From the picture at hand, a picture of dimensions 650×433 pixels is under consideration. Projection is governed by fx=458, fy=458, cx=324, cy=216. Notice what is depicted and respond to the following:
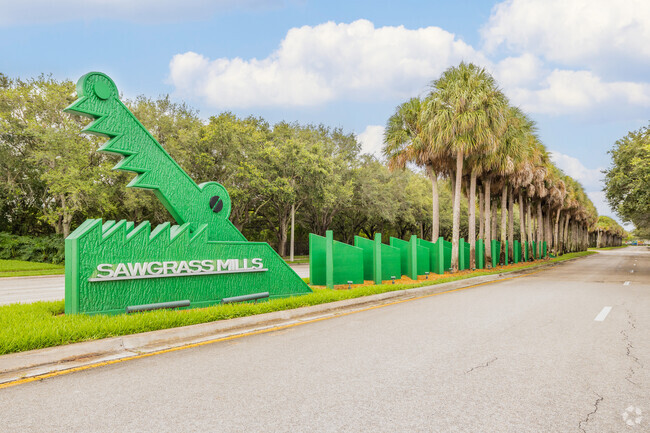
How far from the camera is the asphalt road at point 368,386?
12.4 feet

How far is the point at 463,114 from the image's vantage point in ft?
67.0

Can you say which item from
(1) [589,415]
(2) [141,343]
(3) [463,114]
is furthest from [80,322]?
(3) [463,114]

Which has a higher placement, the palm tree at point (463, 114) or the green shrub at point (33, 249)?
the palm tree at point (463, 114)

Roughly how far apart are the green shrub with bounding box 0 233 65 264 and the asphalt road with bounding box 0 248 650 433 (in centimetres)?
2515

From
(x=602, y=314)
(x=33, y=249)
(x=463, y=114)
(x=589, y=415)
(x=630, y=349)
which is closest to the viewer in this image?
(x=589, y=415)

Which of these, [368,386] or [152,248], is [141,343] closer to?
[152,248]

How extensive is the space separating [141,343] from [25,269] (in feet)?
69.5

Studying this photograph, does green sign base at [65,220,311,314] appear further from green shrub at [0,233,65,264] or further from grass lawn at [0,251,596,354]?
green shrub at [0,233,65,264]

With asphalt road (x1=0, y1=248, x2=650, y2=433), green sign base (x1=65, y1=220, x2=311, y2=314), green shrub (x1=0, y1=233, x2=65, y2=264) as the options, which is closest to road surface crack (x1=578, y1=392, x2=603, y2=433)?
asphalt road (x1=0, y1=248, x2=650, y2=433)

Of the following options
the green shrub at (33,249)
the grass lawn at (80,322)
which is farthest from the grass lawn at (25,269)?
the grass lawn at (80,322)

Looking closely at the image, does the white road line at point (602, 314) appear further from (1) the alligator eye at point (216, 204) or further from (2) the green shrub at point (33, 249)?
(2) the green shrub at point (33, 249)

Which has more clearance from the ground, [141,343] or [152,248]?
[152,248]

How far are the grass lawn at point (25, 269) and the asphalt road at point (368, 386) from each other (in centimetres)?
1917

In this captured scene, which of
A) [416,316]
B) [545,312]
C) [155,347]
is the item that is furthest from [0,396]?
[545,312]
